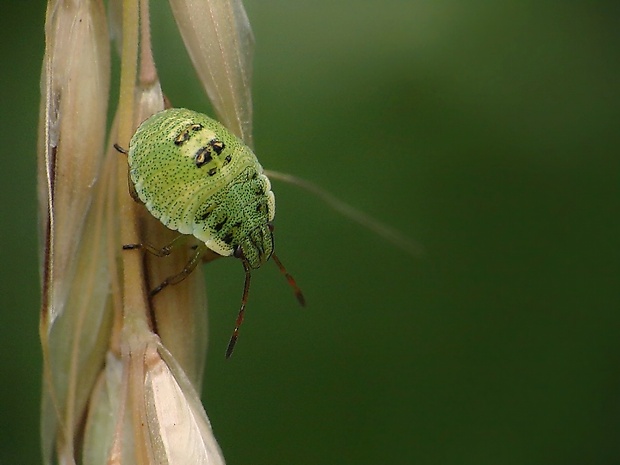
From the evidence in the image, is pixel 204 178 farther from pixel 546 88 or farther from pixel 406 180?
→ pixel 546 88

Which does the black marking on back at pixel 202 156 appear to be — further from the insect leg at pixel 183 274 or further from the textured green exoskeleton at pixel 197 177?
the insect leg at pixel 183 274

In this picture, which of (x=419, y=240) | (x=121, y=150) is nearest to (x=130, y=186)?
(x=121, y=150)

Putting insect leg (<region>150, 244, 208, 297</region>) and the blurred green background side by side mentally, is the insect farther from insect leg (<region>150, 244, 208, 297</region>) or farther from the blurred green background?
the blurred green background

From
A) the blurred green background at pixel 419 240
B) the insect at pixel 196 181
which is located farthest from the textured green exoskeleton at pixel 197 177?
the blurred green background at pixel 419 240

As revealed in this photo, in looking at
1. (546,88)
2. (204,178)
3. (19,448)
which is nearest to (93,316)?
(204,178)

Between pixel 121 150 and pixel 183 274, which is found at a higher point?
pixel 121 150

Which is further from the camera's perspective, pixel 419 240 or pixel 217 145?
pixel 419 240

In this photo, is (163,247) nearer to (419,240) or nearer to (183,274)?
(183,274)

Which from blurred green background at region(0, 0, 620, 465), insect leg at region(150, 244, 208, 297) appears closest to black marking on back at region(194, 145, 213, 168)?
insect leg at region(150, 244, 208, 297)
